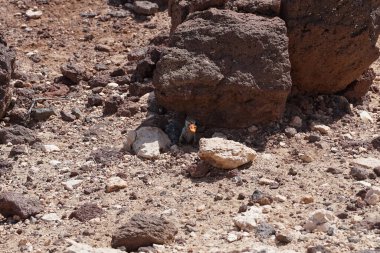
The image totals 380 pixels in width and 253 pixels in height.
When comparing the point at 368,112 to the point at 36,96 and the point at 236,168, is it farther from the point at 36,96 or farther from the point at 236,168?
the point at 36,96

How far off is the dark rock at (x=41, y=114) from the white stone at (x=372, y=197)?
257 centimetres

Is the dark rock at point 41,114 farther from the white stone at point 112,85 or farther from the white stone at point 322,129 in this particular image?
the white stone at point 322,129

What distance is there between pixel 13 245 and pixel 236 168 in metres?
1.54

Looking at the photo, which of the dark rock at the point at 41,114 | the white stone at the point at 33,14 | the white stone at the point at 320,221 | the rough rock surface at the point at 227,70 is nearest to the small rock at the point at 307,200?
the white stone at the point at 320,221

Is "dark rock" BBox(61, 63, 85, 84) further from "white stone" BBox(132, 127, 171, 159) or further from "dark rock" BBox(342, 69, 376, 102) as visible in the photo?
"dark rock" BBox(342, 69, 376, 102)

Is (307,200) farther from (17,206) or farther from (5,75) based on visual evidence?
(5,75)

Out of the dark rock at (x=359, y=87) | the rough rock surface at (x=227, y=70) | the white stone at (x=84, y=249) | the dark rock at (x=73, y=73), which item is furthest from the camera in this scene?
the dark rock at (x=73, y=73)

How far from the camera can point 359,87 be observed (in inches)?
262

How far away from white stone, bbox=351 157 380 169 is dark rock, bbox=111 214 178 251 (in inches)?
58.4

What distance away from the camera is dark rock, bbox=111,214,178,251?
4.75m

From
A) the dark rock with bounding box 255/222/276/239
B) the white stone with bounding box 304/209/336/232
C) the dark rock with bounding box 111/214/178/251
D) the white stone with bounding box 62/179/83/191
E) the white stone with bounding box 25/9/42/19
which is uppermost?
the white stone with bounding box 304/209/336/232

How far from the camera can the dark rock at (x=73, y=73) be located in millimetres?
7141

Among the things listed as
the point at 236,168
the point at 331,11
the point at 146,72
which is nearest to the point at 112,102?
the point at 146,72

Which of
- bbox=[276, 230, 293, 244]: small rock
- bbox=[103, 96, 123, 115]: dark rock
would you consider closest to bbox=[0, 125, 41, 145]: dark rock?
bbox=[103, 96, 123, 115]: dark rock
